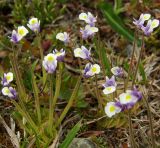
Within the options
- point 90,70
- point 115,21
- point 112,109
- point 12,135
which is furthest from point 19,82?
point 115,21

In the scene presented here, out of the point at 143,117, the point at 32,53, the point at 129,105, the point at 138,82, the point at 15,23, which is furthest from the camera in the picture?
the point at 15,23

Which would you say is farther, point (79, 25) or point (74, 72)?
point (79, 25)

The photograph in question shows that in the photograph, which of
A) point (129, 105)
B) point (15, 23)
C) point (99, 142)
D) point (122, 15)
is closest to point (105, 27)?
point (122, 15)

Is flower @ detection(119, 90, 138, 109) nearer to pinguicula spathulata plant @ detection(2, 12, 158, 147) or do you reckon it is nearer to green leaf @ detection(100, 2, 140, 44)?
pinguicula spathulata plant @ detection(2, 12, 158, 147)

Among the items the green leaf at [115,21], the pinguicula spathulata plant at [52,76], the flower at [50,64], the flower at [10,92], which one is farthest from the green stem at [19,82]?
the green leaf at [115,21]

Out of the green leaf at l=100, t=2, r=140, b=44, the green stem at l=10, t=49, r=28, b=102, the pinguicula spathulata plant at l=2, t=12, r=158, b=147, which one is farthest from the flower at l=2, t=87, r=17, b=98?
the green leaf at l=100, t=2, r=140, b=44

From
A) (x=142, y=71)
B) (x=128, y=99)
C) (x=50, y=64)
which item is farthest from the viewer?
(x=142, y=71)

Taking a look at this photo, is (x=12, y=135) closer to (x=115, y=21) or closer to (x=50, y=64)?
(x=50, y=64)

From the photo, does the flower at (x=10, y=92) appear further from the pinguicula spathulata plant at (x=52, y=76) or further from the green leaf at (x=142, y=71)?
the green leaf at (x=142, y=71)

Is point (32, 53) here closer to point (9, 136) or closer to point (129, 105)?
point (9, 136)
